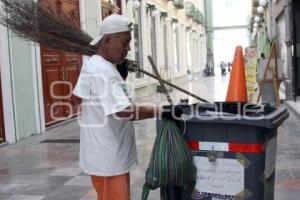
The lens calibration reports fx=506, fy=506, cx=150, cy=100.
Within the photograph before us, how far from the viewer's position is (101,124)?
3.00m

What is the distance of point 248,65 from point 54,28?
371 inches

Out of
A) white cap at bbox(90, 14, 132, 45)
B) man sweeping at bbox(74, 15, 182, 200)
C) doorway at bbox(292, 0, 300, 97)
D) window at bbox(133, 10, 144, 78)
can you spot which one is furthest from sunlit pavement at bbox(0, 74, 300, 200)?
window at bbox(133, 10, 144, 78)

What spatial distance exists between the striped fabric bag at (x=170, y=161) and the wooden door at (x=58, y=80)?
6.81 m

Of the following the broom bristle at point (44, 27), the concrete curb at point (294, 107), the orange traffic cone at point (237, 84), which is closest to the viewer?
the broom bristle at point (44, 27)

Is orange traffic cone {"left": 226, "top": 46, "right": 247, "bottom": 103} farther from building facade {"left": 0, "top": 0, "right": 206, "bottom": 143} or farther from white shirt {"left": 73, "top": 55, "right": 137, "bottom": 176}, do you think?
white shirt {"left": 73, "top": 55, "right": 137, "bottom": 176}

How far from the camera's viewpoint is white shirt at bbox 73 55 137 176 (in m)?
2.93

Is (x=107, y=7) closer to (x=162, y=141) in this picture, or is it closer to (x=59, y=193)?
(x=59, y=193)

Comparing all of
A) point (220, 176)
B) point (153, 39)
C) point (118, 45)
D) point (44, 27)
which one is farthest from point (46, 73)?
point (153, 39)

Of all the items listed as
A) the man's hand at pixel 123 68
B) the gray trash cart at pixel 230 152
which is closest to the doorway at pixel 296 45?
the man's hand at pixel 123 68

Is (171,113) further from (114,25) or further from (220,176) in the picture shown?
(114,25)

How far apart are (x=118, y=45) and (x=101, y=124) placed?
48 cm

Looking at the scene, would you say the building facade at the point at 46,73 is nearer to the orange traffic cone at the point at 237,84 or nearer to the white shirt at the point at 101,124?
the white shirt at the point at 101,124

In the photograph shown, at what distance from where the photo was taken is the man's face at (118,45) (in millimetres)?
2986

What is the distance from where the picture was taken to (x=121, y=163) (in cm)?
304
